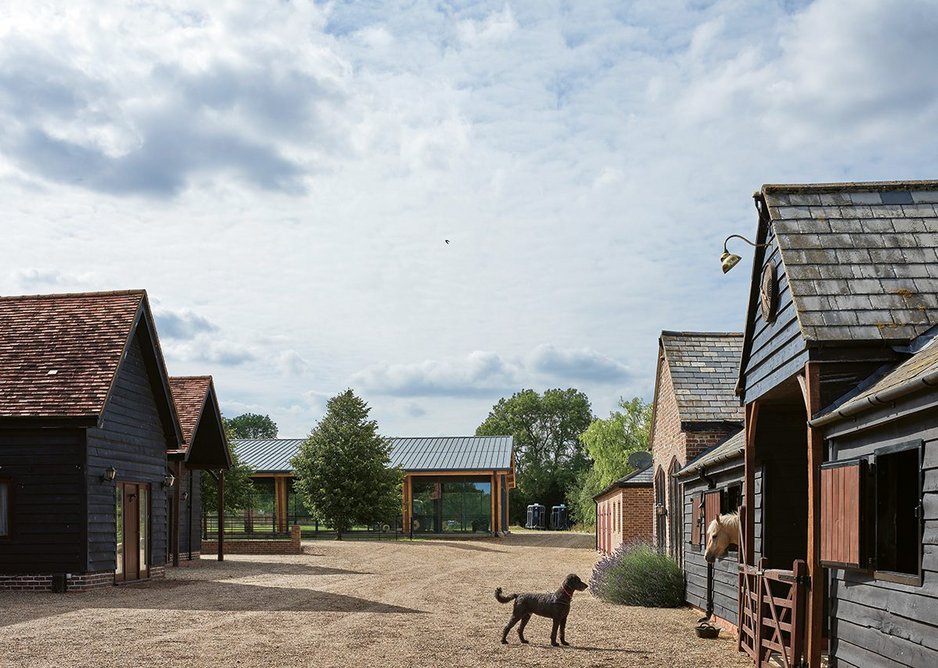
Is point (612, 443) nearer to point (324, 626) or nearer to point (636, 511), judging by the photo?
point (636, 511)

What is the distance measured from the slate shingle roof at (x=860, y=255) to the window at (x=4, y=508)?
15733mm

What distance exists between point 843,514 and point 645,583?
33.4 ft

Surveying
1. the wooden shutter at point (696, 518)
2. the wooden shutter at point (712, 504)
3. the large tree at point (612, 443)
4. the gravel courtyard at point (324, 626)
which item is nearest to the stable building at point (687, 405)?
the wooden shutter at point (696, 518)

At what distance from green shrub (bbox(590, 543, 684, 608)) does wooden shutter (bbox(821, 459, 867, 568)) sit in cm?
936

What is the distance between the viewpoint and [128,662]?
11672mm

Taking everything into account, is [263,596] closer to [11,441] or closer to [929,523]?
[11,441]

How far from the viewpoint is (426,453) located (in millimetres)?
53594

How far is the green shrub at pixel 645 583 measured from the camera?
18828 mm

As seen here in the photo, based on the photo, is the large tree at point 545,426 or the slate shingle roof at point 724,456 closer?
the slate shingle roof at point 724,456

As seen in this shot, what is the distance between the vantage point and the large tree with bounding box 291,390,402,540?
45.9 meters

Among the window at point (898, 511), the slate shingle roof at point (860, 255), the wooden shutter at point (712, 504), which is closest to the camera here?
the window at point (898, 511)

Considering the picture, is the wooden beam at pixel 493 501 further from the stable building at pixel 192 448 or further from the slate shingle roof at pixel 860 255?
the slate shingle roof at pixel 860 255

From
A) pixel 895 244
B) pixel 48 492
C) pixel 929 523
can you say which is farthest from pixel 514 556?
pixel 929 523

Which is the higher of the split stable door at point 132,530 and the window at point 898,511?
the window at point 898,511
